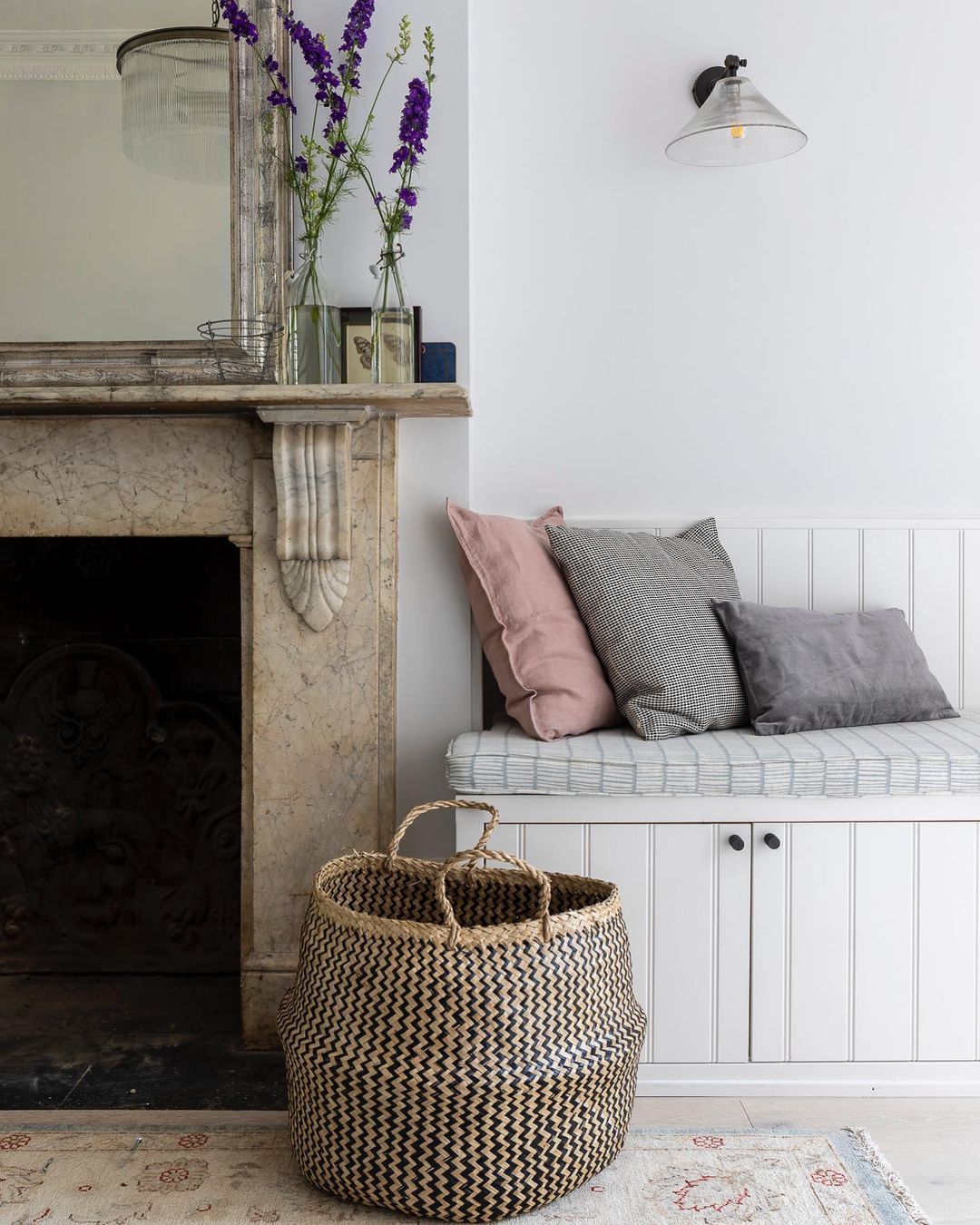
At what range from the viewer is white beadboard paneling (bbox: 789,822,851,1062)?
69.6 inches

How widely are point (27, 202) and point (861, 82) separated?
1754 mm

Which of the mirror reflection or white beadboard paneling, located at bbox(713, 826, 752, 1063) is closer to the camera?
white beadboard paneling, located at bbox(713, 826, 752, 1063)

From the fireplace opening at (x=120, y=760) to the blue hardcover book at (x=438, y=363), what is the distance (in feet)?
1.92

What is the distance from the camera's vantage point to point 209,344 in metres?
1.92

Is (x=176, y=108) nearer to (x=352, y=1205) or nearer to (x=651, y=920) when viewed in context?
(x=651, y=920)

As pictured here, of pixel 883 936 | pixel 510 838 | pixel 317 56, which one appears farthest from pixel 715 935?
pixel 317 56

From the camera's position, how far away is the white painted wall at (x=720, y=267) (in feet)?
7.51

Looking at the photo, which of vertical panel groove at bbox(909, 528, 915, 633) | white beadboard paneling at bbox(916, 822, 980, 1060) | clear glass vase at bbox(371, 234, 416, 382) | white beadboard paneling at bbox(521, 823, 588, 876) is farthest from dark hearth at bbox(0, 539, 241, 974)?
Result: vertical panel groove at bbox(909, 528, 915, 633)

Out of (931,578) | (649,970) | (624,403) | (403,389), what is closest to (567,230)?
(624,403)

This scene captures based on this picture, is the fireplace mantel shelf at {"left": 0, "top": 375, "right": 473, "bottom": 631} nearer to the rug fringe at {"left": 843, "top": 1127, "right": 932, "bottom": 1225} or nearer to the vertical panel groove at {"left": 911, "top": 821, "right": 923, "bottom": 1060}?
the vertical panel groove at {"left": 911, "top": 821, "right": 923, "bottom": 1060}

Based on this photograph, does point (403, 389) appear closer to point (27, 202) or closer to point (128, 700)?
point (27, 202)

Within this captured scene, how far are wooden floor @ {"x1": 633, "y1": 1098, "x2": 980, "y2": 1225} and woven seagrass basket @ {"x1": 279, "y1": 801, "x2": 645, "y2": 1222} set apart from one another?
298mm

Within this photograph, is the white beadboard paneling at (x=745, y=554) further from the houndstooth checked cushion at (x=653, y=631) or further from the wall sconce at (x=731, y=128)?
the wall sconce at (x=731, y=128)

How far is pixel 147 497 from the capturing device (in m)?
1.99
